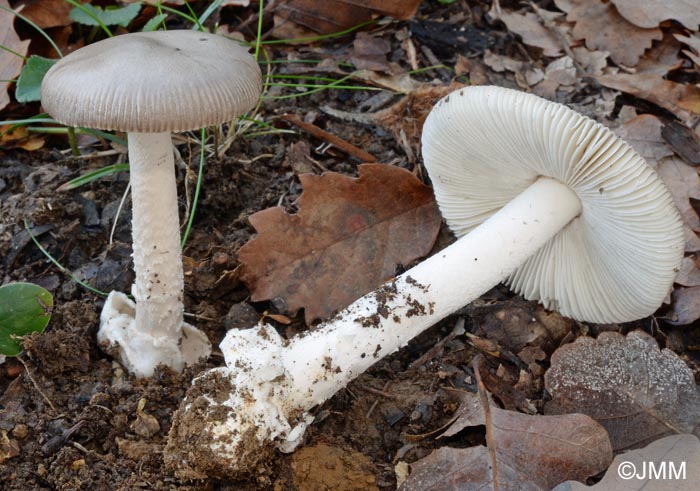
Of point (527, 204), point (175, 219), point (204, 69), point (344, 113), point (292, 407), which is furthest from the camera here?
point (344, 113)

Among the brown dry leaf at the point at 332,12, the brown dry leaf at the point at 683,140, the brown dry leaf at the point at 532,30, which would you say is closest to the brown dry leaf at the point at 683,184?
the brown dry leaf at the point at 683,140

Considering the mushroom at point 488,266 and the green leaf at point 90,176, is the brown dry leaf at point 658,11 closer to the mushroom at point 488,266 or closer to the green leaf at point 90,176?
the mushroom at point 488,266

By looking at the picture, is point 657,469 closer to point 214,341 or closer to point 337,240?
point 337,240

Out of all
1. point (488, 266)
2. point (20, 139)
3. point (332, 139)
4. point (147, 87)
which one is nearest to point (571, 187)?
point (488, 266)

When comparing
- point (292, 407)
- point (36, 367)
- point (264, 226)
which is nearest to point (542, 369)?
point (292, 407)

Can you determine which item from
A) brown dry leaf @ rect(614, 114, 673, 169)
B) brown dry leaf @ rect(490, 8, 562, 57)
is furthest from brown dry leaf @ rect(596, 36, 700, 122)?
brown dry leaf @ rect(490, 8, 562, 57)

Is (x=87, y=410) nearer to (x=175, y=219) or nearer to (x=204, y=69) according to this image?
(x=175, y=219)
